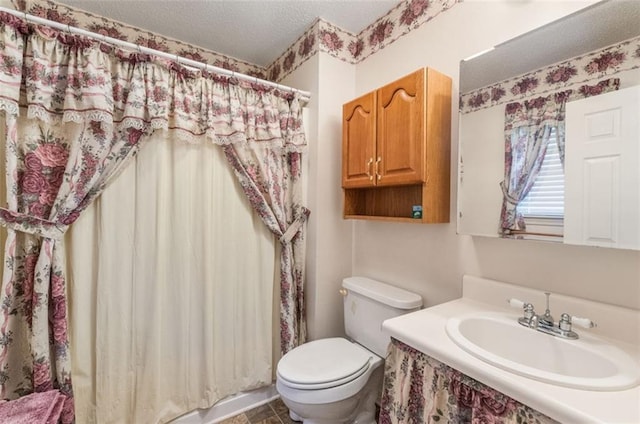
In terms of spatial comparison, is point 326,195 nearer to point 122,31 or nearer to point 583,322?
point 583,322

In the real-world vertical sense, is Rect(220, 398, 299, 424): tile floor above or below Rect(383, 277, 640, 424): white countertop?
below

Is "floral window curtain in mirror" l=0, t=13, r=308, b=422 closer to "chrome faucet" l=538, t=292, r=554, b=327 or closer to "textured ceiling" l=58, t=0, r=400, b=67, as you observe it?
"textured ceiling" l=58, t=0, r=400, b=67

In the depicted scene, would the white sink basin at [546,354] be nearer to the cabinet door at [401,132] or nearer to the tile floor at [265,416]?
the cabinet door at [401,132]

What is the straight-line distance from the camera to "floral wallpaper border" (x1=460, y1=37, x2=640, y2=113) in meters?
0.91

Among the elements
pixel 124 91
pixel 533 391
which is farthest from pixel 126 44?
pixel 533 391

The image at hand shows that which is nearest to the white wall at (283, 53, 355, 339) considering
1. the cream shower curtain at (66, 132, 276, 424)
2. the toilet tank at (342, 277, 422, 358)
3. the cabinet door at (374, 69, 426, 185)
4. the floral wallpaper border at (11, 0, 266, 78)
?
the toilet tank at (342, 277, 422, 358)

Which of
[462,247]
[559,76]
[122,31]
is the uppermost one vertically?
[122,31]

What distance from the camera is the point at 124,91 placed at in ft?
4.60

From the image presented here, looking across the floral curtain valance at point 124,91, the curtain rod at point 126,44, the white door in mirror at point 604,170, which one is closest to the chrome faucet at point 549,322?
the white door in mirror at point 604,170

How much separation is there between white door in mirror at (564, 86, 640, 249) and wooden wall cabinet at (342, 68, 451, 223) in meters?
0.47

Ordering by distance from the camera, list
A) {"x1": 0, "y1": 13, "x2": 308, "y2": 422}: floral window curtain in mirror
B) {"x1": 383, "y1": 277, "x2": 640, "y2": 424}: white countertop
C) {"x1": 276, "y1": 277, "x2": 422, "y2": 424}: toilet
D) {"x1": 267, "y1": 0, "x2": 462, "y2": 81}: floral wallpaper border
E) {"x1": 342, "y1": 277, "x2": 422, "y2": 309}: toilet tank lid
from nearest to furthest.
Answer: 1. {"x1": 383, "y1": 277, "x2": 640, "y2": 424}: white countertop
2. {"x1": 0, "y1": 13, "x2": 308, "y2": 422}: floral window curtain in mirror
3. {"x1": 276, "y1": 277, "x2": 422, "y2": 424}: toilet
4. {"x1": 342, "y1": 277, "x2": 422, "y2": 309}: toilet tank lid
5. {"x1": 267, "y1": 0, "x2": 462, "y2": 81}: floral wallpaper border

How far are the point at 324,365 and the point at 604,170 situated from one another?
138cm

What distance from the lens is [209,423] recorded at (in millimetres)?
1655

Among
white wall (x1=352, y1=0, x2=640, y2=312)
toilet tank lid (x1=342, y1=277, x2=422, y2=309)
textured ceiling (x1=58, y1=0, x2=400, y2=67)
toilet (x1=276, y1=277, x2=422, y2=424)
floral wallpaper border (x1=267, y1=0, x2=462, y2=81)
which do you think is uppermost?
textured ceiling (x1=58, y1=0, x2=400, y2=67)
